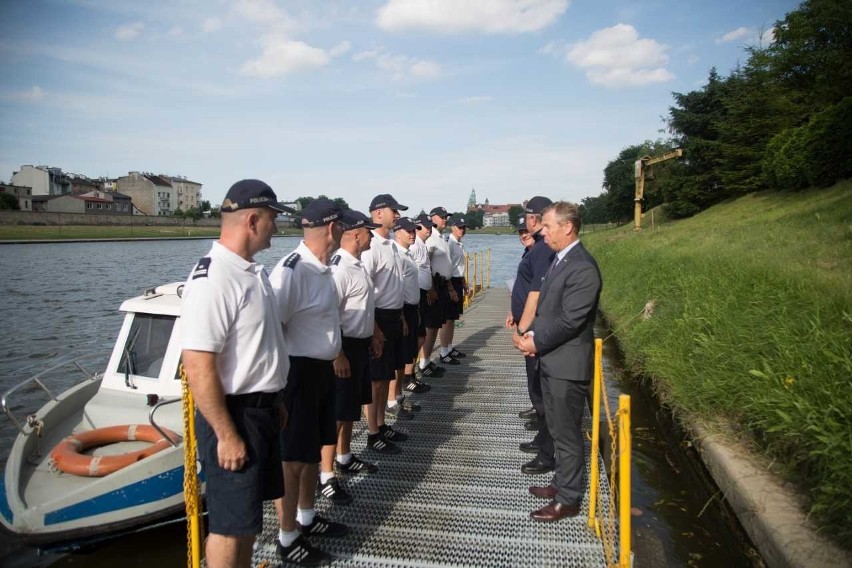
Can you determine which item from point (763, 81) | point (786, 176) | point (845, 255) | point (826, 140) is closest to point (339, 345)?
point (845, 255)

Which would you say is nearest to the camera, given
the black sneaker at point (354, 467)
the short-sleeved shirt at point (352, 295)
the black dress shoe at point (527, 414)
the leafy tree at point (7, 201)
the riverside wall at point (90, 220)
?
the short-sleeved shirt at point (352, 295)

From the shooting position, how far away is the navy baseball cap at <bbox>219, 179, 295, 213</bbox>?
2.51 m

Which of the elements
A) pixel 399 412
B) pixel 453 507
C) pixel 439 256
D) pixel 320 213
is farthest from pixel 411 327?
pixel 320 213

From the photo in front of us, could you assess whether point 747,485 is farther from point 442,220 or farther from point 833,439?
point 442,220

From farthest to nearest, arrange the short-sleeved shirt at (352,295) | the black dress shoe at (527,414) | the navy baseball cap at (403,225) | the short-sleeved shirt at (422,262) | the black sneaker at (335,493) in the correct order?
the short-sleeved shirt at (422,262) → the navy baseball cap at (403,225) → the black dress shoe at (527,414) → the short-sleeved shirt at (352,295) → the black sneaker at (335,493)

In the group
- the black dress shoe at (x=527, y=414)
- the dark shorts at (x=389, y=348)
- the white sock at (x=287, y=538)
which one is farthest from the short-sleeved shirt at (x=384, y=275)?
the white sock at (x=287, y=538)

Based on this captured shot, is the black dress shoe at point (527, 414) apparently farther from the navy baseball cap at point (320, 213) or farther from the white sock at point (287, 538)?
the navy baseball cap at point (320, 213)

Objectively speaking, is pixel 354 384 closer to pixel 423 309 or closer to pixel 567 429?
pixel 567 429

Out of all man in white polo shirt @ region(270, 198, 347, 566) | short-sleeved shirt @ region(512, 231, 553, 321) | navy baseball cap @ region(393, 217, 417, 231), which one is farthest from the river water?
navy baseball cap @ region(393, 217, 417, 231)

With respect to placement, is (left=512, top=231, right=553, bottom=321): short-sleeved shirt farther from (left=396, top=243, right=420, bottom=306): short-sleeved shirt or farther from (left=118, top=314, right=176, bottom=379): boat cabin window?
(left=118, top=314, right=176, bottom=379): boat cabin window

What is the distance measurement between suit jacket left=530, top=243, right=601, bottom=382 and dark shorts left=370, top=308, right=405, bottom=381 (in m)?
1.70

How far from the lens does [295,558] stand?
323 cm

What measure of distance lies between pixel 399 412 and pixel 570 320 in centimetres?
307

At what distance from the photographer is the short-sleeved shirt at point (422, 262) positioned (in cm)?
720
